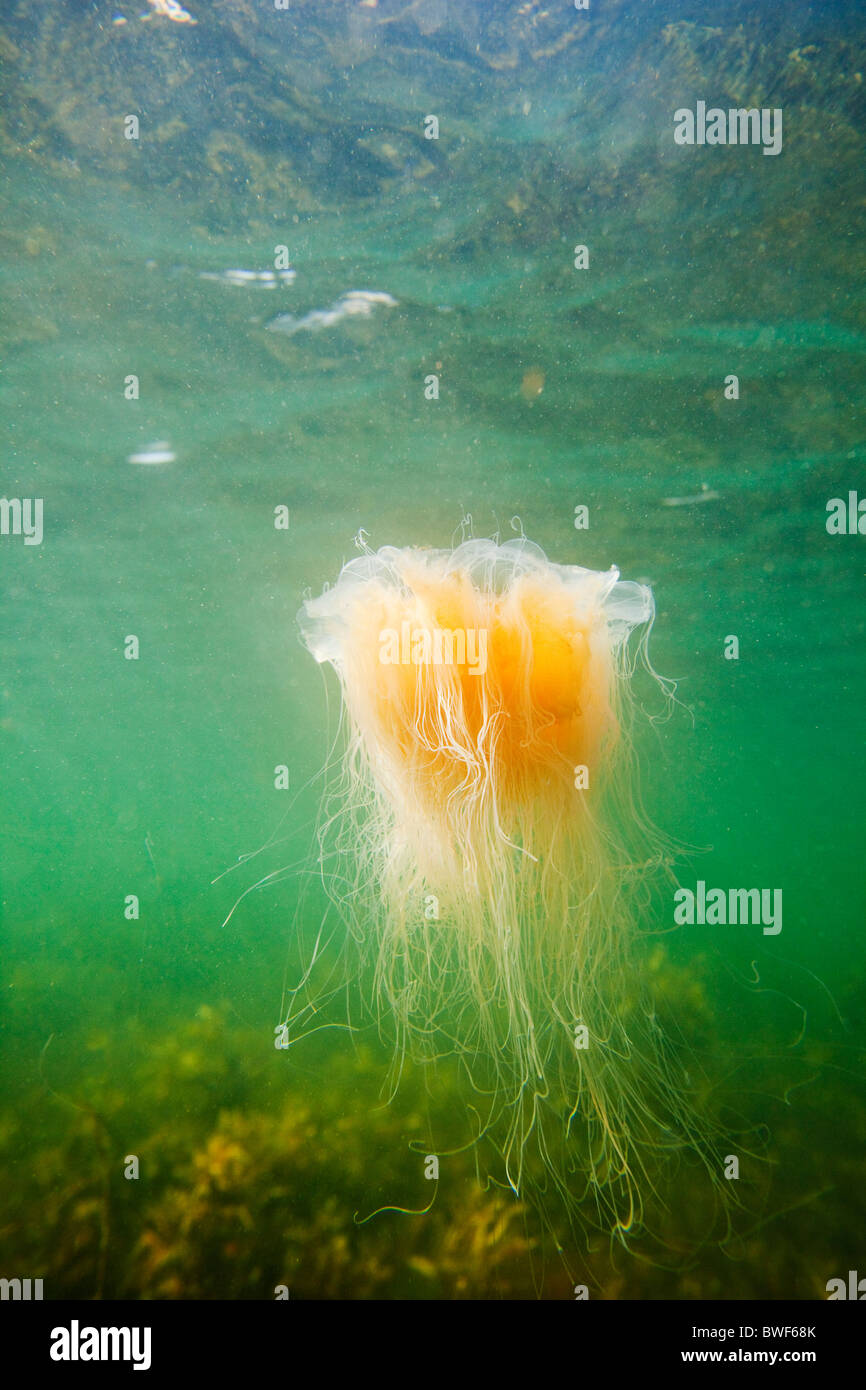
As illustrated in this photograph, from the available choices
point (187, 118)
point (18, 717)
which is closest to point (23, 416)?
point (187, 118)

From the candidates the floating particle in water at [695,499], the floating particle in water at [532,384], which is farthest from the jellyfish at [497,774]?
the floating particle in water at [695,499]

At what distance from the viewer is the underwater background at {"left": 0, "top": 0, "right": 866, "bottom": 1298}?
4602mm

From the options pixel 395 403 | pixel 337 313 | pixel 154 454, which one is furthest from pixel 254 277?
pixel 154 454

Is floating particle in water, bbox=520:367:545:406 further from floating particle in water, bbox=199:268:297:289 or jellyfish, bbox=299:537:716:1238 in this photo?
jellyfish, bbox=299:537:716:1238

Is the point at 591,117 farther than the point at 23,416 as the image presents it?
No

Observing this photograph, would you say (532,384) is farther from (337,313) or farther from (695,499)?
(695,499)

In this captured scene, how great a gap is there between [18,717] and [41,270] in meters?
17.1

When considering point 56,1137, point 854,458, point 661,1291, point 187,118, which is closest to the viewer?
point 187,118

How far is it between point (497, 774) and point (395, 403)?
Result: 4777mm

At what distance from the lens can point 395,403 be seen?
23.7ft

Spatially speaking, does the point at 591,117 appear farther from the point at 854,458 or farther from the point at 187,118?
the point at 854,458

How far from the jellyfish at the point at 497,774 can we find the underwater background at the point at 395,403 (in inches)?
33.3

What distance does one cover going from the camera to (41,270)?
5.83 meters
